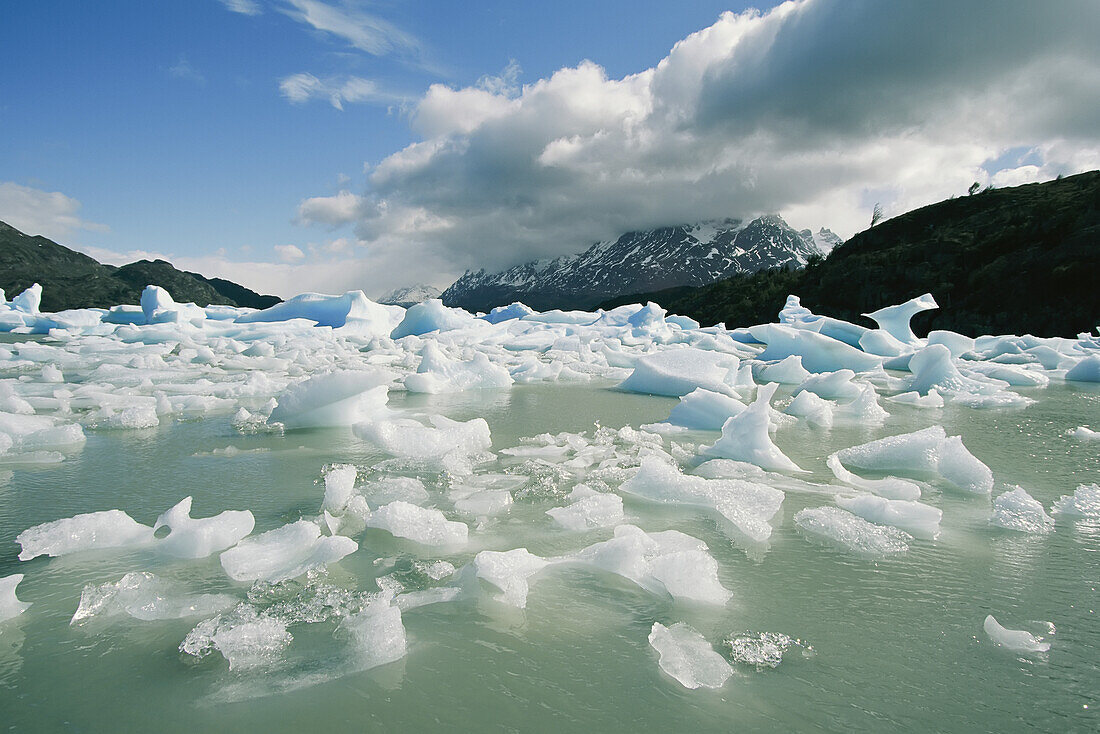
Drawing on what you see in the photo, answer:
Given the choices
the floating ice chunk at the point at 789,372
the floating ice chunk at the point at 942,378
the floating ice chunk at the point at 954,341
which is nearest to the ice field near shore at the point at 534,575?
the floating ice chunk at the point at 942,378

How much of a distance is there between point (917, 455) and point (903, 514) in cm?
111

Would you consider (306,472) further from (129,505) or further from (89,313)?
(89,313)

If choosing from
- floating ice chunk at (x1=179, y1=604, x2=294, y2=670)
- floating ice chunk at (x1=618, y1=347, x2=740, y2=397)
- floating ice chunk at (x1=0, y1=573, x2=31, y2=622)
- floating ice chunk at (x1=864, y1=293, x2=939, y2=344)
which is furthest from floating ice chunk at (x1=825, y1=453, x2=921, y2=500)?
floating ice chunk at (x1=864, y1=293, x2=939, y2=344)

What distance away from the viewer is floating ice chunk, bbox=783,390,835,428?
15.9 feet

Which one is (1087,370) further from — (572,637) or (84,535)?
(84,535)

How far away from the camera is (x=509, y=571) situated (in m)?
1.76

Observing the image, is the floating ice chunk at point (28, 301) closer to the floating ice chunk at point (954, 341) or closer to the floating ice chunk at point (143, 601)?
the floating ice chunk at point (143, 601)

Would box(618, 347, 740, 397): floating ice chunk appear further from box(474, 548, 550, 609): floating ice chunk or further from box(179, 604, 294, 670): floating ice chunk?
box(179, 604, 294, 670): floating ice chunk

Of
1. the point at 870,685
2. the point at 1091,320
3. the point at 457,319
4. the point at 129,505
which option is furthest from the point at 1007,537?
the point at 1091,320

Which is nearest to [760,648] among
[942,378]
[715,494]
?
[715,494]

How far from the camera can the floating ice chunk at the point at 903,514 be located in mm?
2301

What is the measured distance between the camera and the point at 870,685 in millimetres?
1324

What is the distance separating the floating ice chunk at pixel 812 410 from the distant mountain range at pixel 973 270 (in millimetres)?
21946

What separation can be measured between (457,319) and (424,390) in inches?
450
